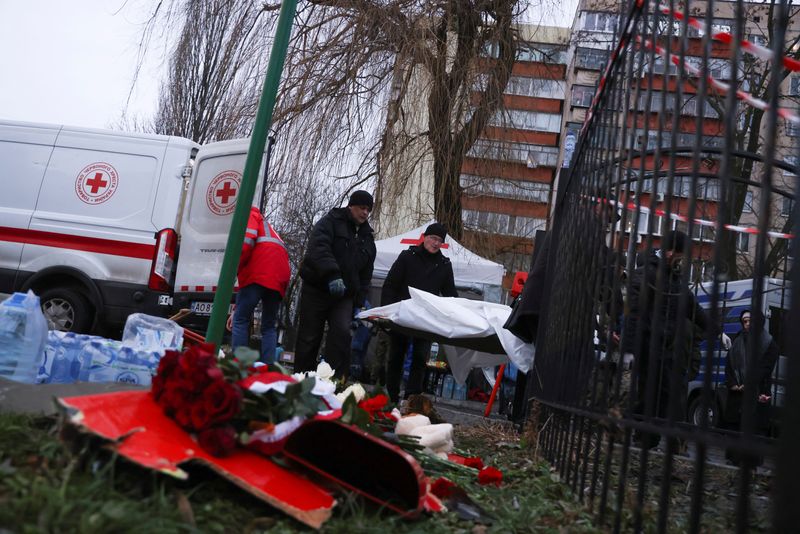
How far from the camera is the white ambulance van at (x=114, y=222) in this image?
869 cm

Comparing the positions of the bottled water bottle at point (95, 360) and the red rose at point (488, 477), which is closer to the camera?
the red rose at point (488, 477)

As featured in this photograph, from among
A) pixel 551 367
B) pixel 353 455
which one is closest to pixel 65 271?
pixel 551 367

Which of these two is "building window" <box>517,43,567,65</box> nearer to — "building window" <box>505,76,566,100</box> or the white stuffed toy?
"building window" <box>505,76,566,100</box>

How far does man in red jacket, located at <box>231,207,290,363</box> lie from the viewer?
755 cm

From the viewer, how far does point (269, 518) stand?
6.54ft

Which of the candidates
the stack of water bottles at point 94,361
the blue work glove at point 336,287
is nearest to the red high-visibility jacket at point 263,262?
the blue work glove at point 336,287

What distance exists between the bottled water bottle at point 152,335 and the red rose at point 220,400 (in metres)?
2.24

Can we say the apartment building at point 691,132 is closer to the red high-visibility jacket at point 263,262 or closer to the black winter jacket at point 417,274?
the black winter jacket at point 417,274

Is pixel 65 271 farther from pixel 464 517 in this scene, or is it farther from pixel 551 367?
pixel 464 517

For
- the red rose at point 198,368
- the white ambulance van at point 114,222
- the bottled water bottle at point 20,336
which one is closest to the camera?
the red rose at point 198,368

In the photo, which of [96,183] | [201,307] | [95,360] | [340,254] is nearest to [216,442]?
[95,360]

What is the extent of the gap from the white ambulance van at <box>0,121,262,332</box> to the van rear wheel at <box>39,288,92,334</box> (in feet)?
0.04

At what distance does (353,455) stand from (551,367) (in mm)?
2593

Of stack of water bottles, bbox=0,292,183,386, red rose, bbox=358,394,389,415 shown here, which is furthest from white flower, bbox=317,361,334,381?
stack of water bottles, bbox=0,292,183,386
